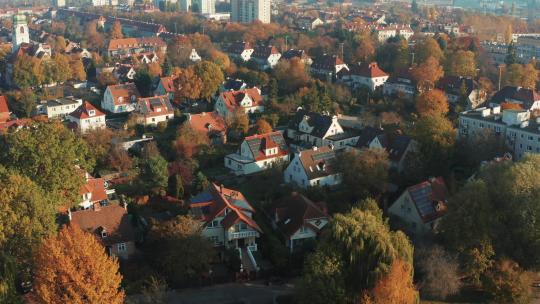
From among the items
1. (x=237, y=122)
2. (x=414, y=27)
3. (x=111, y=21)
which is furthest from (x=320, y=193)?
(x=111, y=21)

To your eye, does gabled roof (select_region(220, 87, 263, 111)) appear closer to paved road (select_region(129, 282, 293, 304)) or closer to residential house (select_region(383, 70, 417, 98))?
residential house (select_region(383, 70, 417, 98))

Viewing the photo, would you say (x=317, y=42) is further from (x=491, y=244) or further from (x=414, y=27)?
(x=491, y=244)

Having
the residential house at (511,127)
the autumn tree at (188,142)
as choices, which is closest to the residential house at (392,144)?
the residential house at (511,127)

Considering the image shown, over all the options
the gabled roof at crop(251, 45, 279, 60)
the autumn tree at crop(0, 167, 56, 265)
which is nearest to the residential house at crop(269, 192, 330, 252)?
the autumn tree at crop(0, 167, 56, 265)

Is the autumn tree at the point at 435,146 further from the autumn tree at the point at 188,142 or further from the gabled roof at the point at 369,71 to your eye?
the gabled roof at the point at 369,71

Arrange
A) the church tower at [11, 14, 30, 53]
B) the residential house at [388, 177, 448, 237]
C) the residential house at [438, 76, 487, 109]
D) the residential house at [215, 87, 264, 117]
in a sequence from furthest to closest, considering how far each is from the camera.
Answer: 1. the church tower at [11, 14, 30, 53]
2. the residential house at [438, 76, 487, 109]
3. the residential house at [215, 87, 264, 117]
4. the residential house at [388, 177, 448, 237]

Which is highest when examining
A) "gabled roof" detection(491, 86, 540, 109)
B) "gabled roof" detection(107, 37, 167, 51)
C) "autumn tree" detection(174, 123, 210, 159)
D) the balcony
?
"gabled roof" detection(491, 86, 540, 109)
